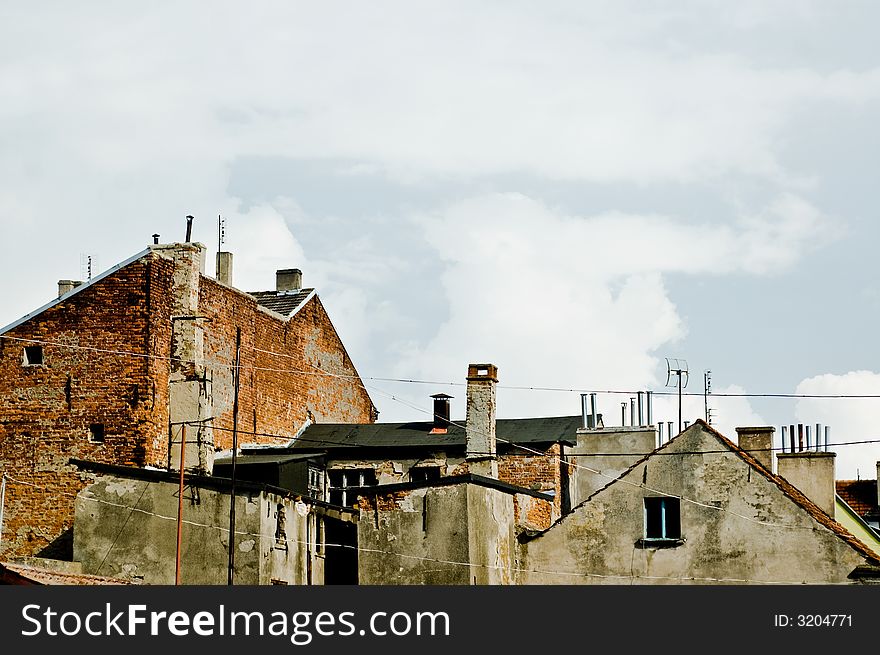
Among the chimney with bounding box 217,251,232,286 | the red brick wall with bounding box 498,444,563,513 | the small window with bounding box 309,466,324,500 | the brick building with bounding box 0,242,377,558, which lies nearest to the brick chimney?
the brick building with bounding box 0,242,377,558

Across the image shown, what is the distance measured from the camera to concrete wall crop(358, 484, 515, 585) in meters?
30.0

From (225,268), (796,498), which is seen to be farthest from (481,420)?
(225,268)

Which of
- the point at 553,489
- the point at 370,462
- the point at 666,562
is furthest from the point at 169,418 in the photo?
the point at 666,562

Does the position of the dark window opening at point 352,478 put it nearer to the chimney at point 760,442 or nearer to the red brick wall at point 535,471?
the red brick wall at point 535,471

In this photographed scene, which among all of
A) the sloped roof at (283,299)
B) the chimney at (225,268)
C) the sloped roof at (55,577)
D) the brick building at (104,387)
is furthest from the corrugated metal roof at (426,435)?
the sloped roof at (55,577)

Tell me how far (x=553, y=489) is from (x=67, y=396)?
12516 mm

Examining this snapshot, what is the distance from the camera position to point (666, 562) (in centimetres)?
3036

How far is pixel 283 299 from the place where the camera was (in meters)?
44.4

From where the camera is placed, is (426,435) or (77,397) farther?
(426,435)

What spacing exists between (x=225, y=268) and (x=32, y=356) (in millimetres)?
9049

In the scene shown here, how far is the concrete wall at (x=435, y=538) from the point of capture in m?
30.0

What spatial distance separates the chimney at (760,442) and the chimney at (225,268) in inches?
661

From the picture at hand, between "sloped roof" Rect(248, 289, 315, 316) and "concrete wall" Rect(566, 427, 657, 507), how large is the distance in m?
9.77

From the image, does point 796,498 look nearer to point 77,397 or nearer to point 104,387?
point 104,387
